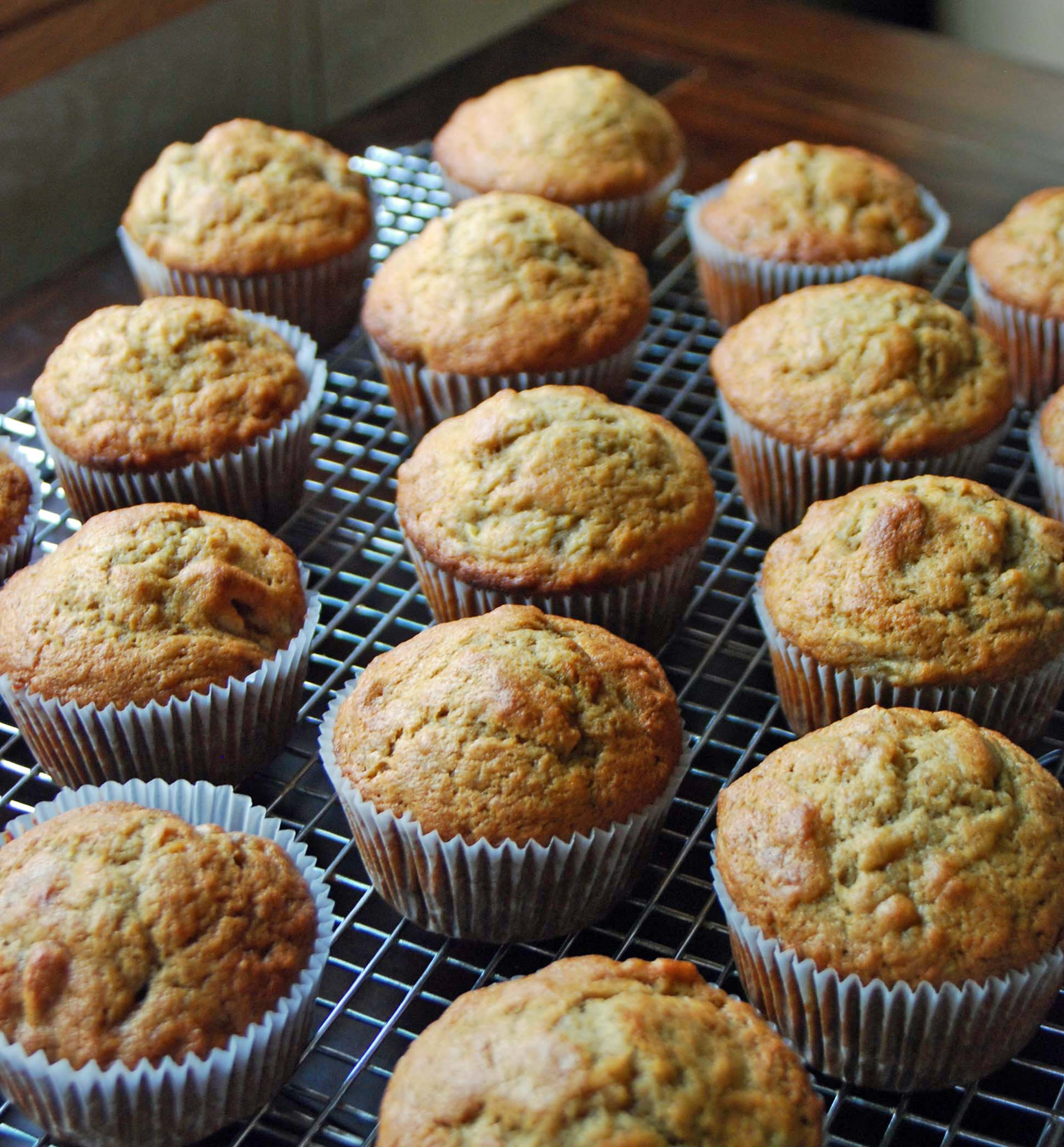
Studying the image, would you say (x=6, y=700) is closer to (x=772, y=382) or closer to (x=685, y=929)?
(x=685, y=929)

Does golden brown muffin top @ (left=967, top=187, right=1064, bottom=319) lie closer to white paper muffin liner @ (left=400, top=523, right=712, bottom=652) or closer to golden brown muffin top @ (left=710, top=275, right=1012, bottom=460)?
golden brown muffin top @ (left=710, top=275, right=1012, bottom=460)

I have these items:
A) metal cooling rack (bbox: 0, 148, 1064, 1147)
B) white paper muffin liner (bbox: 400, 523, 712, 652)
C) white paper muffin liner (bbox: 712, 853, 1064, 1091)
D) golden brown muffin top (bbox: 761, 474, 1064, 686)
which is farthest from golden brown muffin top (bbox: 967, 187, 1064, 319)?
white paper muffin liner (bbox: 712, 853, 1064, 1091)

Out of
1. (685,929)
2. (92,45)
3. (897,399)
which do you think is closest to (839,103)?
(897,399)

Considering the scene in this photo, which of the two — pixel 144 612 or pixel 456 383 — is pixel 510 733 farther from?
pixel 456 383

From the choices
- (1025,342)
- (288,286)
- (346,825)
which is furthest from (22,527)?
(1025,342)

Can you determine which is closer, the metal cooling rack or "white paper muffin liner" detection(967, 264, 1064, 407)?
the metal cooling rack

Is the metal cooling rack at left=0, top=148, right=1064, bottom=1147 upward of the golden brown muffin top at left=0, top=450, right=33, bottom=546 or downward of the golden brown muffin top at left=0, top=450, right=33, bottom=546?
downward
